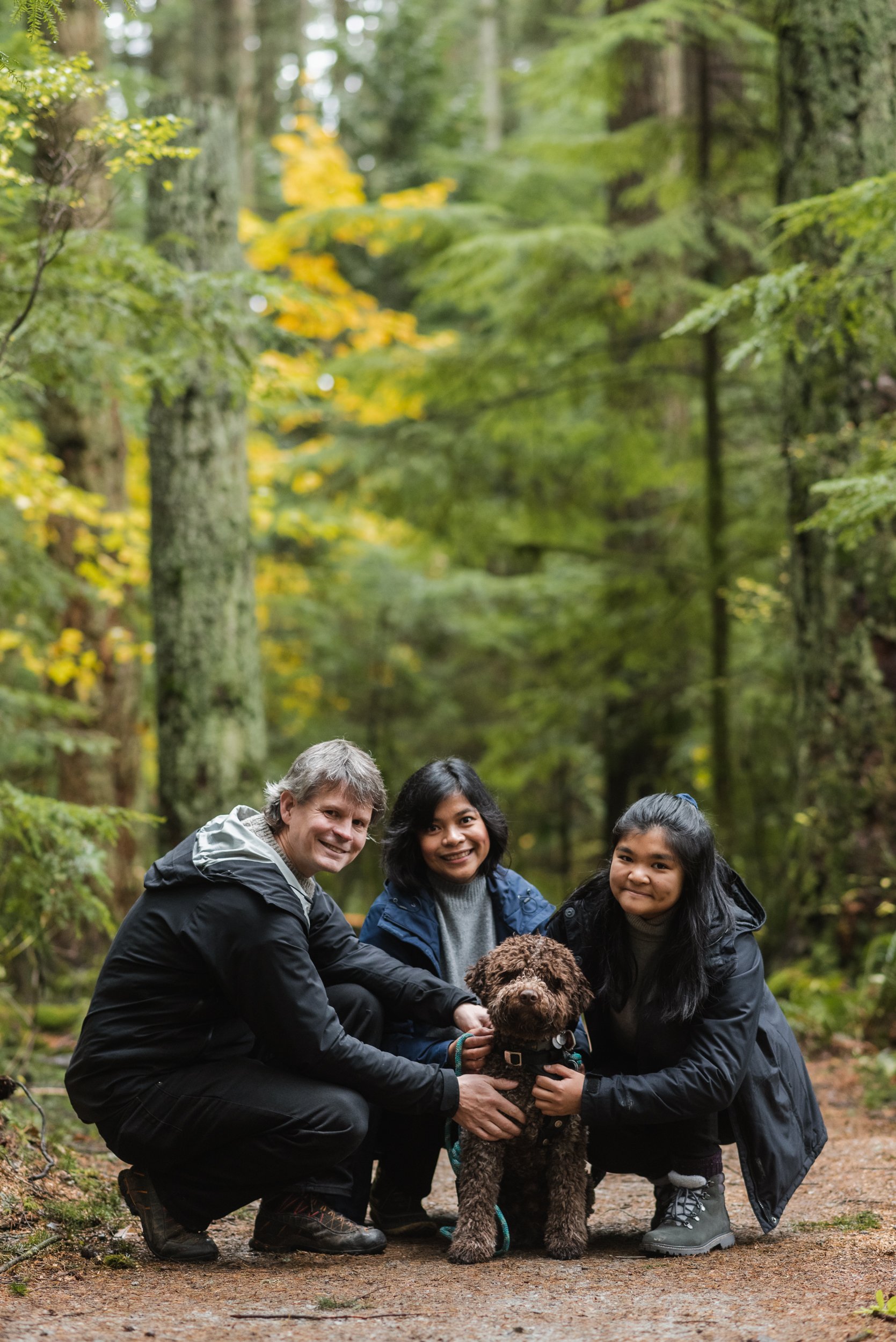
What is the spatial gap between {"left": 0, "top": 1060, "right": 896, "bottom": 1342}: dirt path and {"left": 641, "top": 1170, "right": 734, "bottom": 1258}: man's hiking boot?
5 centimetres

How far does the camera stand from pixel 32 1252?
296 cm

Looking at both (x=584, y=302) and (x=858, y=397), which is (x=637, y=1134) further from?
(x=584, y=302)

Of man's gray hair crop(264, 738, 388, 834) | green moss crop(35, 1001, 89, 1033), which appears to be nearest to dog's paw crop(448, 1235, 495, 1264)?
man's gray hair crop(264, 738, 388, 834)

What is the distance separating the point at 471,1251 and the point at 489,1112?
37cm

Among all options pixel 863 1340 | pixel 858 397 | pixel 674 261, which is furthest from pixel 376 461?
pixel 863 1340

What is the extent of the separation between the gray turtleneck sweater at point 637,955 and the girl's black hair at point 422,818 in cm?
60

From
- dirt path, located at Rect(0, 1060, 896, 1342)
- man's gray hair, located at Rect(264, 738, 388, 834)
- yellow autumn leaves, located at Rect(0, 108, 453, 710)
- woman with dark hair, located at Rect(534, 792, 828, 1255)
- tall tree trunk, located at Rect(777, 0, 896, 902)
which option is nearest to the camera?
dirt path, located at Rect(0, 1060, 896, 1342)

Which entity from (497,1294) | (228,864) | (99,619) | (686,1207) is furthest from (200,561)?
(497,1294)

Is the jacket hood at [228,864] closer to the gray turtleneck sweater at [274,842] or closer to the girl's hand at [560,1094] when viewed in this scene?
the gray turtleneck sweater at [274,842]

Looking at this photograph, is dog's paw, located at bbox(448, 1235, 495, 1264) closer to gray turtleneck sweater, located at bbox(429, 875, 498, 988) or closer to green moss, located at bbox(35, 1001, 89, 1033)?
gray turtleneck sweater, located at bbox(429, 875, 498, 988)

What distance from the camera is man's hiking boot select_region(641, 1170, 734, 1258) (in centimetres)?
314

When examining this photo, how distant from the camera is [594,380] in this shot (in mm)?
9289

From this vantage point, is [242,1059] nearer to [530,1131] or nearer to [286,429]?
[530,1131]

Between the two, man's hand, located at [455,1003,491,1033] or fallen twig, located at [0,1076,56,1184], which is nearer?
man's hand, located at [455,1003,491,1033]
